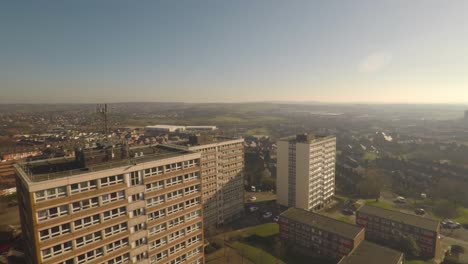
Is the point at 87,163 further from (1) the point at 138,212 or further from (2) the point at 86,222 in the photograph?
(1) the point at 138,212

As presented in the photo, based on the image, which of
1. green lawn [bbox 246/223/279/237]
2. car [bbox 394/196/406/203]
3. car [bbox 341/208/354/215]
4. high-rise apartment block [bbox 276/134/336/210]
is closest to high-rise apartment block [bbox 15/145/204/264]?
green lawn [bbox 246/223/279/237]

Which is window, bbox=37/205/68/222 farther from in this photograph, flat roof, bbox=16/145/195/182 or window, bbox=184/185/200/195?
window, bbox=184/185/200/195

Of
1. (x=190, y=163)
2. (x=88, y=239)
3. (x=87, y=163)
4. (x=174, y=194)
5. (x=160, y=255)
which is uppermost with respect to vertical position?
(x=87, y=163)

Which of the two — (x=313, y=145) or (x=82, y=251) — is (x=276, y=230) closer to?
(x=313, y=145)

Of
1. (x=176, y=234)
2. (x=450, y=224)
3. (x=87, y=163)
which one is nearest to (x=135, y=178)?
(x=87, y=163)

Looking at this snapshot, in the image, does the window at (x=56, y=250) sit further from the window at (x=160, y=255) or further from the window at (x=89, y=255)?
the window at (x=160, y=255)

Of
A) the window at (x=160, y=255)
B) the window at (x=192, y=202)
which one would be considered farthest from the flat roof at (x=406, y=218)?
the window at (x=160, y=255)
